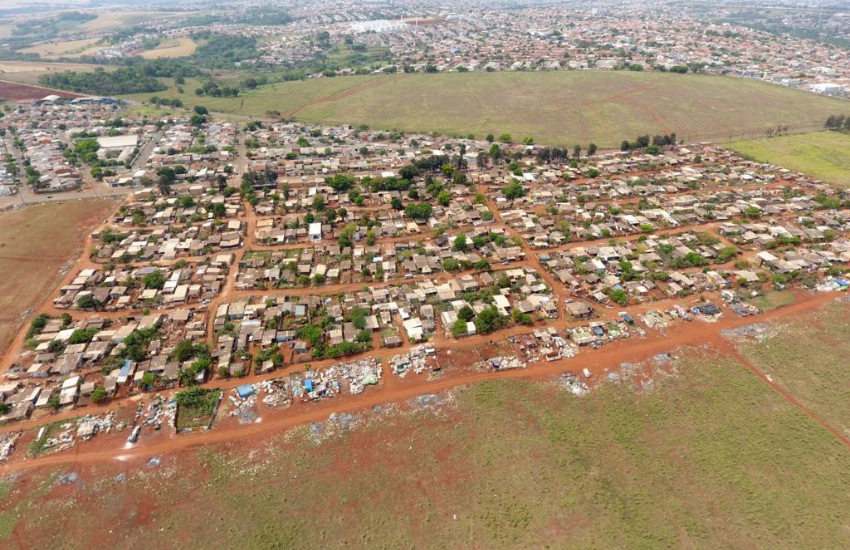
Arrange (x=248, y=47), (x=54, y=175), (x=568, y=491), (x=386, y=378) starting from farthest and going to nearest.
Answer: (x=248, y=47) → (x=54, y=175) → (x=386, y=378) → (x=568, y=491)

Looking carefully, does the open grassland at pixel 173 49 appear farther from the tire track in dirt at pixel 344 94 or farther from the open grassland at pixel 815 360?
the open grassland at pixel 815 360

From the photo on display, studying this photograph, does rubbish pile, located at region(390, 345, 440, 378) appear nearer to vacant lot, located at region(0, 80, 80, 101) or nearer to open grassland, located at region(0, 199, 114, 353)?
open grassland, located at region(0, 199, 114, 353)

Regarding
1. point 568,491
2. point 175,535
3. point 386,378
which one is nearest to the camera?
point 175,535

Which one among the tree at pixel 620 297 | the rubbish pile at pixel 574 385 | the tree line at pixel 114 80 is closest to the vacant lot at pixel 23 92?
the tree line at pixel 114 80

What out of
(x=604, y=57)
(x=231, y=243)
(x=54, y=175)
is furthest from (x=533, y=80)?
(x=54, y=175)

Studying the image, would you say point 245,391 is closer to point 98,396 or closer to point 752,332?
point 98,396

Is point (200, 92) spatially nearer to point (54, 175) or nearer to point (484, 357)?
point (54, 175)

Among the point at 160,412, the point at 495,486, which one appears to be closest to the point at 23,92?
the point at 160,412
